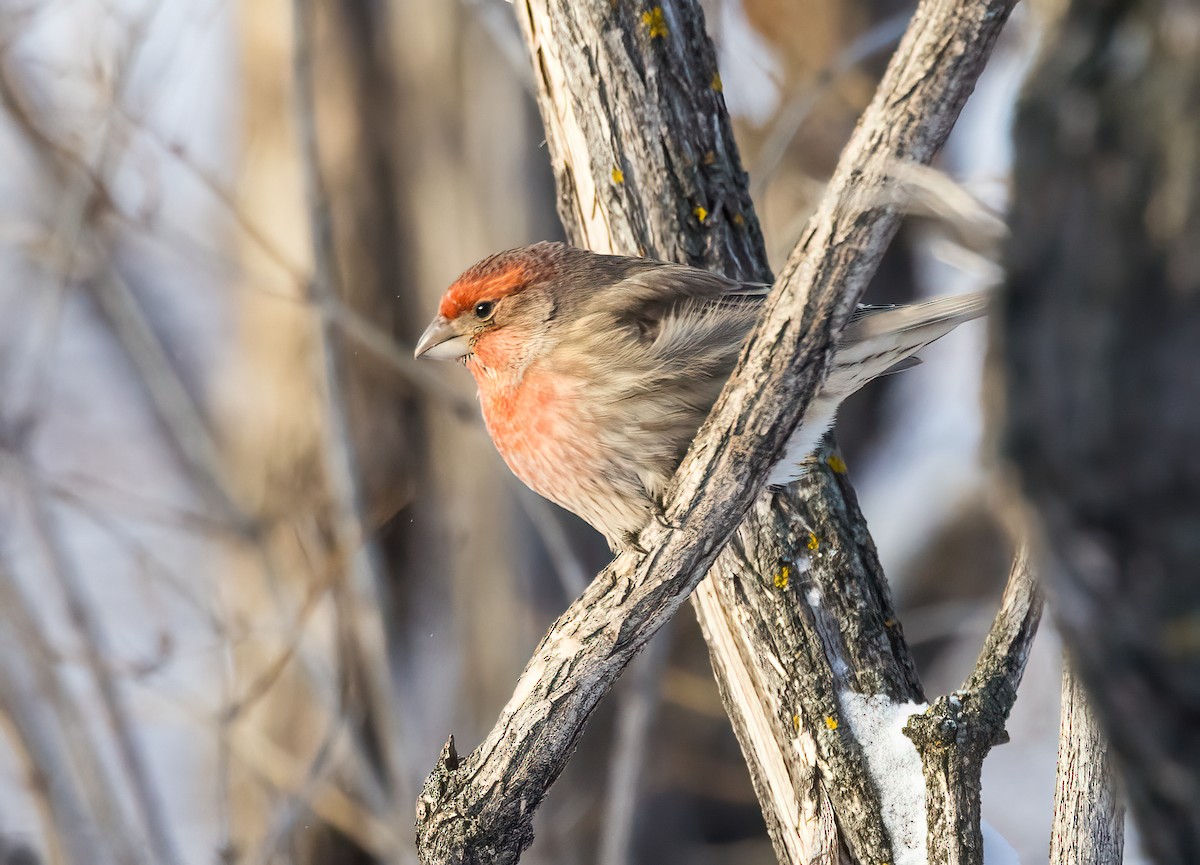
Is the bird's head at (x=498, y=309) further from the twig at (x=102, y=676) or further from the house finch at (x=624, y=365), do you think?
A: the twig at (x=102, y=676)

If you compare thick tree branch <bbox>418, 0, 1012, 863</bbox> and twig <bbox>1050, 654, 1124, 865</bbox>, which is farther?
twig <bbox>1050, 654, 1124, 865</bbox>

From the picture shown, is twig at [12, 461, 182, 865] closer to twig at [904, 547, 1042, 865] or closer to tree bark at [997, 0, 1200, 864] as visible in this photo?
twig at [904, 547, 1042, 865]

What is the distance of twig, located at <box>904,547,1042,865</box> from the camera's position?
9.10 ft

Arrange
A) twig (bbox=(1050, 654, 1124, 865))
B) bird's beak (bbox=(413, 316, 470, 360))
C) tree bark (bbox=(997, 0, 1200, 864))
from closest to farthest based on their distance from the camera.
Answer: tree bark (bbox=(997, 0, 1200, 864))
twig (bbox=(1050, 654, 1124, 865))
bird's beak (bbox=(413, 316, 470, 360))

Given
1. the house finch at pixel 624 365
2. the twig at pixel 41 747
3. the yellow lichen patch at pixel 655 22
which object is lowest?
the twig at pixel 41 747

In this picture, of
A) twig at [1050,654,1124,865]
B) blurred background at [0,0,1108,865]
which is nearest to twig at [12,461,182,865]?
blurred background at [0,0,1108,865]

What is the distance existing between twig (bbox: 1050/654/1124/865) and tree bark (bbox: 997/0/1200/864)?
46.9 inches

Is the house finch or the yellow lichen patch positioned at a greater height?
the yellow lichen patch

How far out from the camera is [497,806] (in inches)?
103

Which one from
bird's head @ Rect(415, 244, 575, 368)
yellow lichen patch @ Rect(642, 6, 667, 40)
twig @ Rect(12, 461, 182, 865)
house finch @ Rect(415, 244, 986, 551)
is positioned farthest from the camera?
twig @ Rect(12, 461, 182, 865)

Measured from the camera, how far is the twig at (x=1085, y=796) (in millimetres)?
2590

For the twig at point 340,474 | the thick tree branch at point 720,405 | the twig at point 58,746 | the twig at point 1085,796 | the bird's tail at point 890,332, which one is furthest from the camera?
the twig at point 340,474

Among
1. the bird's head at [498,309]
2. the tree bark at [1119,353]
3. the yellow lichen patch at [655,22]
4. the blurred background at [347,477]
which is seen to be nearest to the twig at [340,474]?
the blurred background at [347,477]

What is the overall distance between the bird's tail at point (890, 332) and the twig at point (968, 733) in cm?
54
